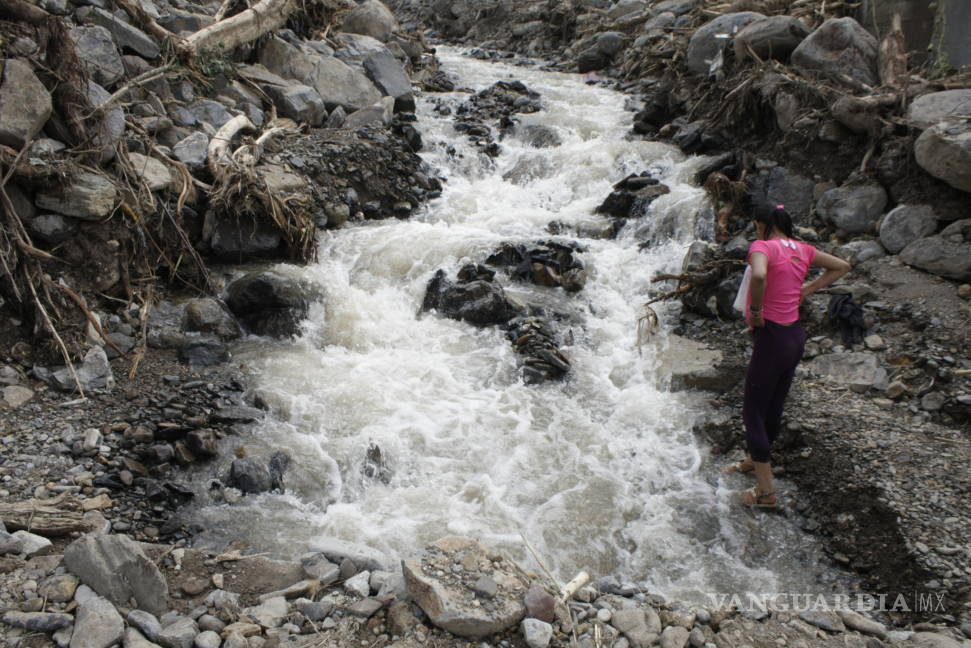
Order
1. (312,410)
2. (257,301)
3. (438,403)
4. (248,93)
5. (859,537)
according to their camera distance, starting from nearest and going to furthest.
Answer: (859,537)
(312,410)
(438,403)
(257,301)
(248,93)

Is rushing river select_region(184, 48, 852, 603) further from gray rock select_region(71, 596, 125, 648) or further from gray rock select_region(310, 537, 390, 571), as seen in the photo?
gray rock select_region(71, 596, 125, 648)

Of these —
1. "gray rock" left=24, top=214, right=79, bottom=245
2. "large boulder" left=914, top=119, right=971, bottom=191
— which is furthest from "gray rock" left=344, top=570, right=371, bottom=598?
"large boulder" left=914, top=119, right=971, bottom=191

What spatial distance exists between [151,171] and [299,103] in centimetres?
384

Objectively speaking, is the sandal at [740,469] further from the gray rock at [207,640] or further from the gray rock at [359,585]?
the gray rock at [207,640]

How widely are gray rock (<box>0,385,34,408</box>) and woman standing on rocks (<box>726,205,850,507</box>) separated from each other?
5.34 m

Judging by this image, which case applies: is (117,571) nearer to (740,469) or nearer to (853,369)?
(740,469)

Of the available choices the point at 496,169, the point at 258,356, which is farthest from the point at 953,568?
the point at 496,169

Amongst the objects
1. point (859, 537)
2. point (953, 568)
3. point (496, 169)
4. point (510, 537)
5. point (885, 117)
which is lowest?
point (510, 537)

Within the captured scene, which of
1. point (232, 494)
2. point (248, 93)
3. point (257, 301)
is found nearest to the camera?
point (232, 494)

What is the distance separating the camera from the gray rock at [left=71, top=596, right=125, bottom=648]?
2.62 m

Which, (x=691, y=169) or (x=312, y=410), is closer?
(x=312, y=410)

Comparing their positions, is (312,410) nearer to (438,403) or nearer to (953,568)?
(438,403)

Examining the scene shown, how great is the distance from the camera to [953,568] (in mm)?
3627

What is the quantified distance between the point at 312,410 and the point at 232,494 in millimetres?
1169
